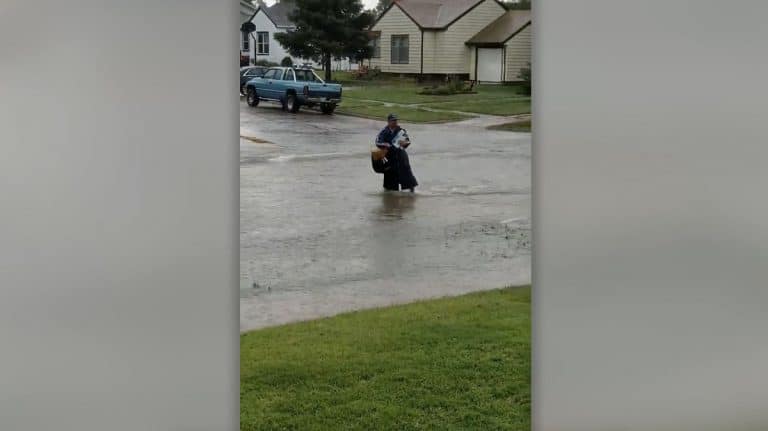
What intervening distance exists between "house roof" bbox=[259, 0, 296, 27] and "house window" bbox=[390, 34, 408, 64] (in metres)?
0.55

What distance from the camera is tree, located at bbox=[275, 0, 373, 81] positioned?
15.2ft

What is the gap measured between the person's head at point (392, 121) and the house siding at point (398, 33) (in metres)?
0.25

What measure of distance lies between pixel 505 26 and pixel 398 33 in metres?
0.56

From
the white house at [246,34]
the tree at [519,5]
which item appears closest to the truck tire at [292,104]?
the white house at [246,34]

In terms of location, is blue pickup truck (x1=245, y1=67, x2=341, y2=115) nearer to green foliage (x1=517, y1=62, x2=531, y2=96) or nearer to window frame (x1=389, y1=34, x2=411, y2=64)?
window frame (x1=389, y1=34, x2=411, y2=64)

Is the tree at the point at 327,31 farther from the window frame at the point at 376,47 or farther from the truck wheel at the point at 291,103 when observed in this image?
the truck wheel at the point at 291,103
